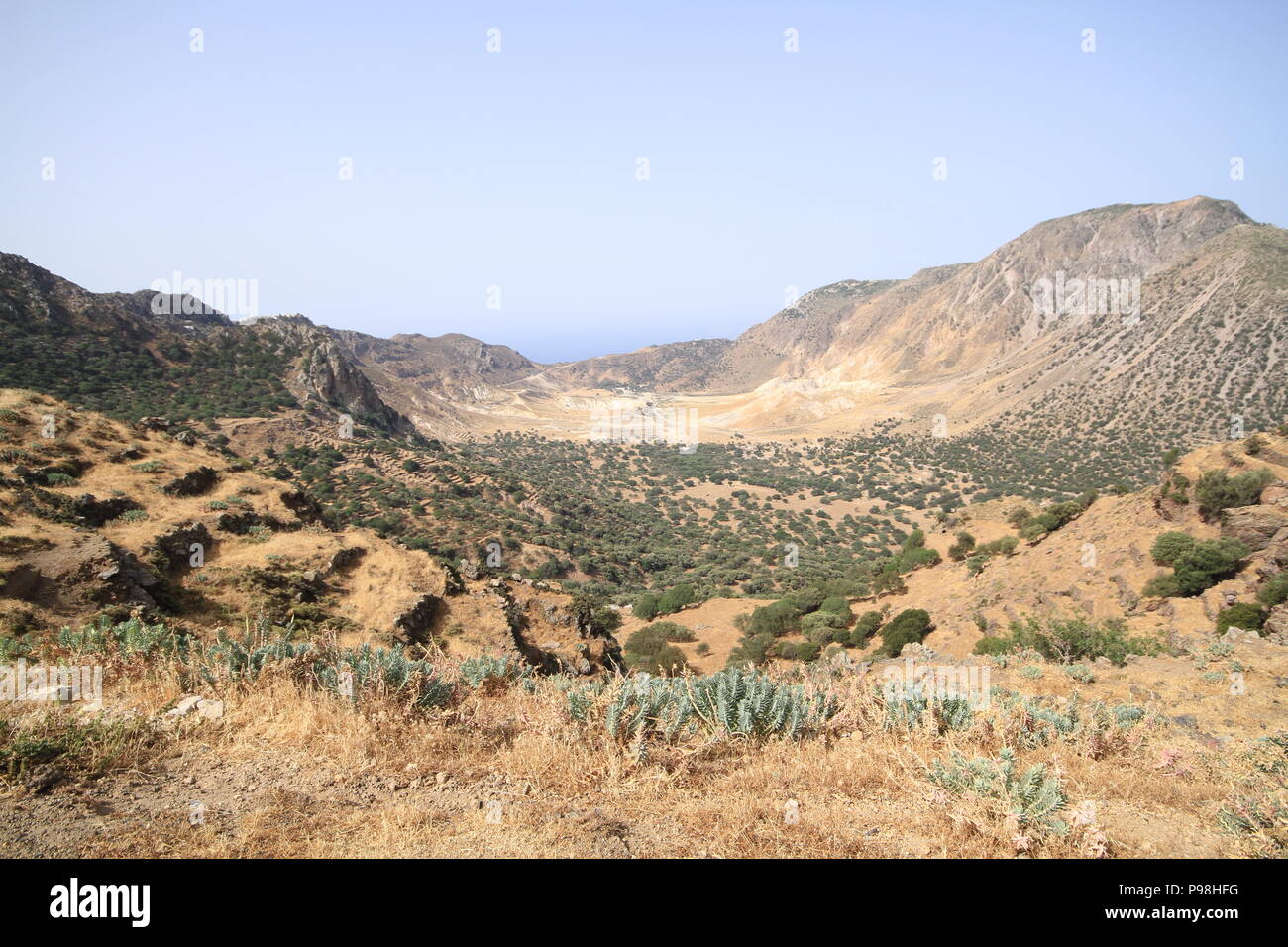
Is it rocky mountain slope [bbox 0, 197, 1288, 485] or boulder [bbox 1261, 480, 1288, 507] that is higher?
rocky mountain slope [bbox 0, 197, 1288, 485]

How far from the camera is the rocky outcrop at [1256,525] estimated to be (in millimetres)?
14797

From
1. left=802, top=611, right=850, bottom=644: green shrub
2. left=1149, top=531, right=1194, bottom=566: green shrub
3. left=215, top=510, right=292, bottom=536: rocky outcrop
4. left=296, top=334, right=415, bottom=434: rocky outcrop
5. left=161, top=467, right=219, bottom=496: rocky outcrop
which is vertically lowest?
left=802, top=611, right=850, bottom=644: green shrub

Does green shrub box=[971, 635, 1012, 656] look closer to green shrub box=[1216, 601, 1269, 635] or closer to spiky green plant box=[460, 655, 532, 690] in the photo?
green shrub box=[1216, 601, 1269, 635]

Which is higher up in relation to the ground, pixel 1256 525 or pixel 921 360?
pixel 921 360

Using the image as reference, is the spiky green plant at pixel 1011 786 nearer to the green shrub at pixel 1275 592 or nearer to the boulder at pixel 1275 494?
the green shrub at pixel 1275 592

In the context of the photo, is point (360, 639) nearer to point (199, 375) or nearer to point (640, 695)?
point (640, 695)

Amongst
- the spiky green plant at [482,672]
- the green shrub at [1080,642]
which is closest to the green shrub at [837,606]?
the green shrub at [1080,642]

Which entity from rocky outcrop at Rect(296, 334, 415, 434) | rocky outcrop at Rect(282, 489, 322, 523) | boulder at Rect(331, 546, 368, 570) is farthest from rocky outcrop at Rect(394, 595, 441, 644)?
rocky outcrop at Rect(296, 334, 415, 434)

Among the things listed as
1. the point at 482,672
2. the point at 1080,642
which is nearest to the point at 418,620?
the point at 482,672

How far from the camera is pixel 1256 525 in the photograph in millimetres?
15188

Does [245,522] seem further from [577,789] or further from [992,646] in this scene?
[992,646]

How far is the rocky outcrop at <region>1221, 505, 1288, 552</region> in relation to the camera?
48.5ft

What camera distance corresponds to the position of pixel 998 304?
9356 centimetres
